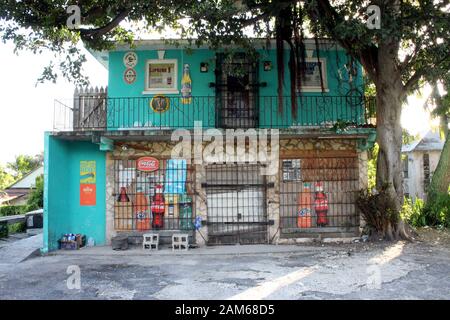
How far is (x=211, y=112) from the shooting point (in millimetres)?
11414

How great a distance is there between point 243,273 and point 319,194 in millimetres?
4777

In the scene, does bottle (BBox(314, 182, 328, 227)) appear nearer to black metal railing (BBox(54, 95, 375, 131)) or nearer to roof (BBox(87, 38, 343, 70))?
black metal railing (BBox(54, 95, 375, 131))

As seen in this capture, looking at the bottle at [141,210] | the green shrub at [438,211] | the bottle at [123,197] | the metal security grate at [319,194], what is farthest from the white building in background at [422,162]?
the bottle at [123,197]

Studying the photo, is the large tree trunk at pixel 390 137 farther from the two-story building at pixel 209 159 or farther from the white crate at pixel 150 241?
the white crate at pixel 150 241

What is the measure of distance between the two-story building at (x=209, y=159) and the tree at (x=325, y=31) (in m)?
1.17

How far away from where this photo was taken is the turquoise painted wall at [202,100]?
11406mm

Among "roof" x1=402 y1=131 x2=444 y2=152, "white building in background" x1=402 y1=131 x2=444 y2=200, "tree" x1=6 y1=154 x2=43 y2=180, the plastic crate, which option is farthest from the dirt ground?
"tree" x1=6 y1=154 x2=43 y2=180

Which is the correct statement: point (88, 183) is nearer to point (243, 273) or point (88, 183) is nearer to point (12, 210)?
point (243, 273)

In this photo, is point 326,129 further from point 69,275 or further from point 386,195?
point 69,275

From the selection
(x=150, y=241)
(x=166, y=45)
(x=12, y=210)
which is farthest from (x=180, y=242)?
(x=12, y=210)

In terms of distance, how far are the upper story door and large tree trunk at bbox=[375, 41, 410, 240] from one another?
135 inches

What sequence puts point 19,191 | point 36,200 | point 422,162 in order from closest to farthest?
point 36,200
point 422,162
point 19,191

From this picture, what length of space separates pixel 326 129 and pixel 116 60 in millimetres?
6392
